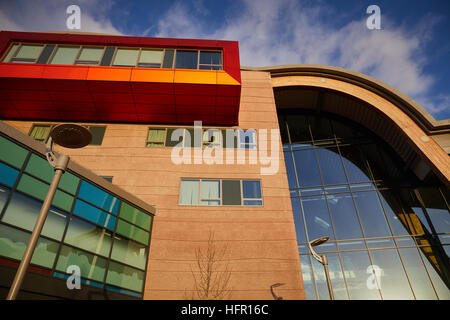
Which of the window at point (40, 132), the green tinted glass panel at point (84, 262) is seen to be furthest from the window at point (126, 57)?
the green tinted glass panel at point (84, 262)

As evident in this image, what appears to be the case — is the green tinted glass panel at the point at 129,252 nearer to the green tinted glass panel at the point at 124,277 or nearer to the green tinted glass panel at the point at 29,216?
the green tinted glass panel at the point at 124,277

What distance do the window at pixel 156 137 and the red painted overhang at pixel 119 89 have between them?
0.77 meters

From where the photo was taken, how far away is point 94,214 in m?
10.0

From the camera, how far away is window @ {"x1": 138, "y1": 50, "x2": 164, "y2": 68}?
15.9 m

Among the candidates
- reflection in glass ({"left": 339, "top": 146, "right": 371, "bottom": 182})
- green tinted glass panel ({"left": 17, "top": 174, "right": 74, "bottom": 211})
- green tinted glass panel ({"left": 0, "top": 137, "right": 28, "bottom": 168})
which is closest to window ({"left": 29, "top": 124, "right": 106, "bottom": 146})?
green tinted glass panel ({"left": 17, "top": 174, "right": 74, "bottom": 211})

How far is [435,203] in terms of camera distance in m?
18.1

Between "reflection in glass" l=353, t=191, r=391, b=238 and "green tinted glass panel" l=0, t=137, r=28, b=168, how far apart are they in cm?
1948

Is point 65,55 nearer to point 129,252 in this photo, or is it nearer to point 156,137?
point 156,137

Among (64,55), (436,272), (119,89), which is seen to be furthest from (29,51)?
(436,272)

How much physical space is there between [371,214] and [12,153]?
67.4 feet

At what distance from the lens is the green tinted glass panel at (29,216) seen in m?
7.36

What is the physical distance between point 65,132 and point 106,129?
456 inches

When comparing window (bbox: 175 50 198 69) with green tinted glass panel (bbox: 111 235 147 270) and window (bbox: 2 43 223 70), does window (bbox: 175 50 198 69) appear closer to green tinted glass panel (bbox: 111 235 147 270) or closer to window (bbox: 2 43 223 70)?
window (bbox: 2 43 223 70)

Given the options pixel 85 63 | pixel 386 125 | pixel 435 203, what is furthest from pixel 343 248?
pixel 85 63
